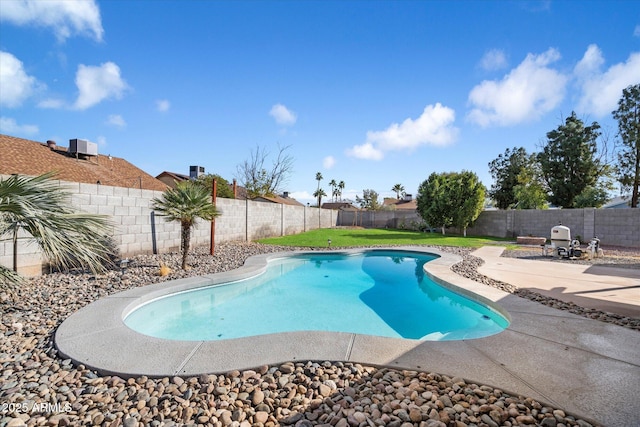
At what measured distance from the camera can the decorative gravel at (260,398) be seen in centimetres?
201

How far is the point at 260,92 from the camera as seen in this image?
41.9 feet

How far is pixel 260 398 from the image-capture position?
7.45 feet

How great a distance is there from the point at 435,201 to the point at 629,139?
14477 millimetres

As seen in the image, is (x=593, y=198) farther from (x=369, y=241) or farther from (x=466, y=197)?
(x=369, y=241)

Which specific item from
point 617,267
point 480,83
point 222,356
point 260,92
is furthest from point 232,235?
point 617,267

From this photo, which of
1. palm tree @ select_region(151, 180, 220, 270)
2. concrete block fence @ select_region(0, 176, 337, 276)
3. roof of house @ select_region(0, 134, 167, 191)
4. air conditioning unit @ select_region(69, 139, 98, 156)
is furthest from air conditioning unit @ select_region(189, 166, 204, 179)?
palm tree @ select_region(151, 180, 220, 270)

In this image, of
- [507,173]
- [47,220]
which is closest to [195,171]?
[47,220]

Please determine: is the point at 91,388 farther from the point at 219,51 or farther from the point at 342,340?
the point at 219,51

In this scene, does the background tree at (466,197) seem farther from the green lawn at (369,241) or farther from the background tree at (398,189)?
the background tree at (398,189)

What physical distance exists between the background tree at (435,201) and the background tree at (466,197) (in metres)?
0.30

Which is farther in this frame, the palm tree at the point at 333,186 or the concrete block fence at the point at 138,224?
the palm tree at the point at 333,186

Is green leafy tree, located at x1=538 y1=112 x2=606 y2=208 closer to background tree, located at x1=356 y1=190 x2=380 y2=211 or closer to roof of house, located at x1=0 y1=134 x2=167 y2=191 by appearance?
roof of house, located at x1=0 y1=134 x2=167 y2=191

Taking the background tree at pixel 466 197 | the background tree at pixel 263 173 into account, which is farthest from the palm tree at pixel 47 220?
the background tree at pixel 263 173

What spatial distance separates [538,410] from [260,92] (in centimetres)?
1325
